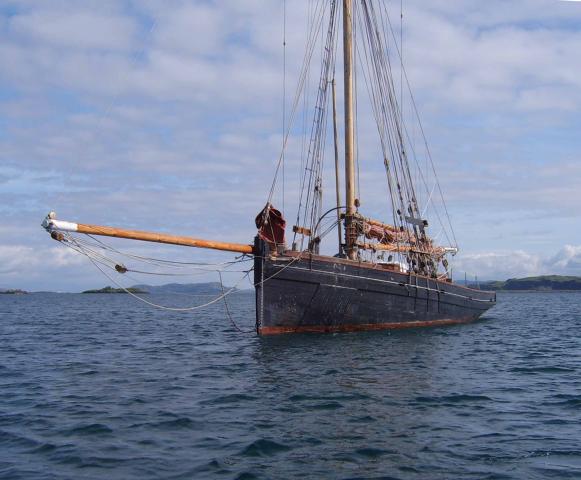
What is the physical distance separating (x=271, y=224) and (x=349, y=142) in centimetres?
686

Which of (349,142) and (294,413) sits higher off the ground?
(349,142)

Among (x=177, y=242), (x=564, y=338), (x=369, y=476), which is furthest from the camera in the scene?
(x=564, y=338)

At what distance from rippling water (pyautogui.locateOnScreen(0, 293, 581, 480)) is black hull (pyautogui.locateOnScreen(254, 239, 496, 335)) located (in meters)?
2.53

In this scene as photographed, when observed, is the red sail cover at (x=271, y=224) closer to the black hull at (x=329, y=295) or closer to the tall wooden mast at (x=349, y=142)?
the black hull at (x=329, y=295)

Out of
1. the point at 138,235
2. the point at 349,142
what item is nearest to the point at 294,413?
the point at 138,235

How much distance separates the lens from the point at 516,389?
14.0m

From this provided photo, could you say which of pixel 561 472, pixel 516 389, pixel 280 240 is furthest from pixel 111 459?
pixel 280 240

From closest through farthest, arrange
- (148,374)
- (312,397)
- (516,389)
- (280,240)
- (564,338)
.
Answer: (312,397)
(516,389)
(148,374)
(280,240)
(564,338)

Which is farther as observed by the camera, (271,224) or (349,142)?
(349,142)

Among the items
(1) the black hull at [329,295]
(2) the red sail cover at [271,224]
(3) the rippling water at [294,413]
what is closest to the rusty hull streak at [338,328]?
(1) the black hull at [329,295]

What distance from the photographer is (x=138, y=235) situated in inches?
766

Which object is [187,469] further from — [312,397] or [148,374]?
[148,374]

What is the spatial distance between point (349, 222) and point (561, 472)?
2013 centimetres

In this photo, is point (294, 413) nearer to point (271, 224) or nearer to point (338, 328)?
point (271, 224)
